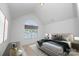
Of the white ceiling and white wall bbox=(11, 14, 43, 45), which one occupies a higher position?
the white ceiling

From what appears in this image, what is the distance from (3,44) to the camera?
93 cm

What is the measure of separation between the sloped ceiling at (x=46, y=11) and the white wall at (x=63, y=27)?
42 millimetres

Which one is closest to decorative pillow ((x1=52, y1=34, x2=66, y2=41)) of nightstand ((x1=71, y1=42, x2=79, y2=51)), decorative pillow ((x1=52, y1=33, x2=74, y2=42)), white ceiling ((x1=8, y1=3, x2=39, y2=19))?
decorative pillow ((x1=52, y1=33, x2=74, y2=42))

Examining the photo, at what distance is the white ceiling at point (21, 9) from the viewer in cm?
100

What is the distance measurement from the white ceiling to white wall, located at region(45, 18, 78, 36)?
0.25m

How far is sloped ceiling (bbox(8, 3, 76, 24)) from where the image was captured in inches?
39.5

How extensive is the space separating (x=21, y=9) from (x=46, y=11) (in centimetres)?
26

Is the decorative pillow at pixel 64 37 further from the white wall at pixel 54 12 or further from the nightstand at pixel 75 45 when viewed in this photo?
the white wall at pixel 54 12

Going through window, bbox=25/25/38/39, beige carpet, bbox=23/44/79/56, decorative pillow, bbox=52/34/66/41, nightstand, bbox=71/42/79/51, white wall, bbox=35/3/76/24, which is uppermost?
white wall, bbox=35/3/76/24

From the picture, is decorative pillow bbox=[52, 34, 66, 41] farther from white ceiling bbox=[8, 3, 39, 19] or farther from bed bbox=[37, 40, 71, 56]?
white ceiling bbox=[8, 3, 39, 19]

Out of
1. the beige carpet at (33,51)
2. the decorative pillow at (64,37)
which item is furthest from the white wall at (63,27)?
the beige carpet at (33,51)

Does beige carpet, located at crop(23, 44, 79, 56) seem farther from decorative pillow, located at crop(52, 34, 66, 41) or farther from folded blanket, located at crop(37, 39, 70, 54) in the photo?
decorative pillow, located at crop(52, 34, 66, 41)

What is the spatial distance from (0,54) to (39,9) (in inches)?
22.8

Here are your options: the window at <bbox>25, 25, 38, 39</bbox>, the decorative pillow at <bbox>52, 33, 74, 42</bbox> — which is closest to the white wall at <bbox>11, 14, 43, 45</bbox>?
the window at <bbox>25, 25, 38, 39</bbox>
